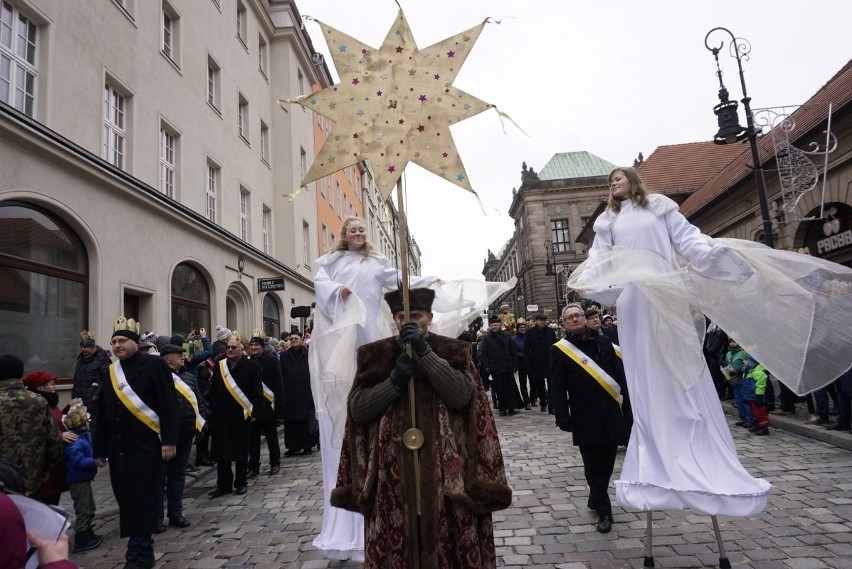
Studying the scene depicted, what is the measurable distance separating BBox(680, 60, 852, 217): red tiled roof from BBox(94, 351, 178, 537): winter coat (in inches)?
498

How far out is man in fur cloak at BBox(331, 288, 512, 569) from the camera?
8.68ft

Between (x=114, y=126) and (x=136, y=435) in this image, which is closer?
(x=136, y=435)

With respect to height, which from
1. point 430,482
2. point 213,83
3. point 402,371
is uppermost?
point 213,83

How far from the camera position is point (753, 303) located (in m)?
3.67

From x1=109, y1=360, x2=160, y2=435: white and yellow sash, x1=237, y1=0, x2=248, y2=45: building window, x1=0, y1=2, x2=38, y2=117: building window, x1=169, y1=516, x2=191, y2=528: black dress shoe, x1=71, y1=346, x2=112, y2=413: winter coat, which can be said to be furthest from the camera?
x1=237, y1=0, x2=248, y2=45: building window

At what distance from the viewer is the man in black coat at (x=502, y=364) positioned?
12703mm

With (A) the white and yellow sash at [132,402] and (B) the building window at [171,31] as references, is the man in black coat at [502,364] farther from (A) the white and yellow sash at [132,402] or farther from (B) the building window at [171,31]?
(B) the building window at [171,31]

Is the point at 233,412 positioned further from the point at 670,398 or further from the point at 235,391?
the point at 670,398

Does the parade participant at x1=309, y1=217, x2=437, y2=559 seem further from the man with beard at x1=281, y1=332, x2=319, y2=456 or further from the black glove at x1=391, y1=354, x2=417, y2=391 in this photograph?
the man with beard at x1=281, y1=332, x2=319, y2=456

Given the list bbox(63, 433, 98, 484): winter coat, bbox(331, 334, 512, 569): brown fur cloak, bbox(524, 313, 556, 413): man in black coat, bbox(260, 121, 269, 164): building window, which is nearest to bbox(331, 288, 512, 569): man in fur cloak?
bbox(331, 334, 512, 569): brown fur cloak

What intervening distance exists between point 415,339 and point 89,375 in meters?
7.10

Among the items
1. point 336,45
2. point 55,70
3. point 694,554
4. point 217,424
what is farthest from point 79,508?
point 55,70

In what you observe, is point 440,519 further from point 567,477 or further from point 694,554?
point 567,477

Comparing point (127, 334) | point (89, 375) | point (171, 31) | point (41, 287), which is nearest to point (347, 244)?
point (127, 334)
